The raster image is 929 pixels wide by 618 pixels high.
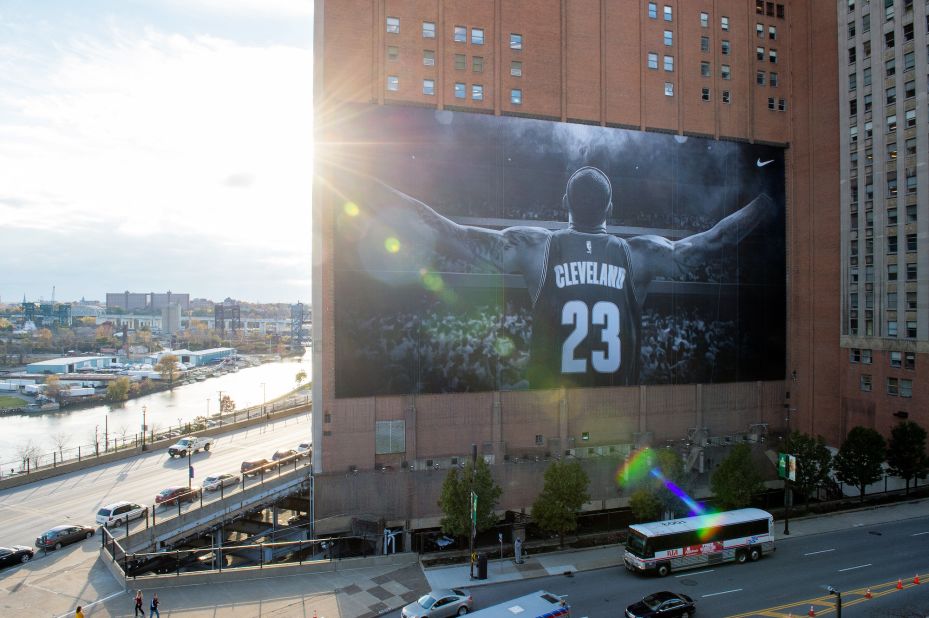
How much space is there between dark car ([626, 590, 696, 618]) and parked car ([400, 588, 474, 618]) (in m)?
6.23

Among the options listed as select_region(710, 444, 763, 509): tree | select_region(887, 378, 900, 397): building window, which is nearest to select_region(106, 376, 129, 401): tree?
select_region(710, 444, 763, 509): tree

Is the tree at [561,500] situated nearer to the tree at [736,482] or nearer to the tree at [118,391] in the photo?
the tree at [736,482]

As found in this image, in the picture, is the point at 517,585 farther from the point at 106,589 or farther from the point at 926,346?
the point at 926,346

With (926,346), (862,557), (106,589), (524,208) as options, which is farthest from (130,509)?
(926,346)

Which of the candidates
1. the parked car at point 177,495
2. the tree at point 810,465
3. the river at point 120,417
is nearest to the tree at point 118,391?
the river at point 120,417

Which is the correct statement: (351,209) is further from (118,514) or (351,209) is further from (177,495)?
(118,514)

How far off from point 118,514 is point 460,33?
125 feet

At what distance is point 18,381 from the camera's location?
416 feet

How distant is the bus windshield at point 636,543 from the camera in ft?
82.9

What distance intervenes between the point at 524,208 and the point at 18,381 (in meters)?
138

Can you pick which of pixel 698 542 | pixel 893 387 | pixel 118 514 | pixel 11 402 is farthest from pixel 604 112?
pixel 11 402

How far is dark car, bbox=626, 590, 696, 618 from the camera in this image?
2036 centimetres

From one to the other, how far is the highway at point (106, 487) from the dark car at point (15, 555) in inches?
27.7

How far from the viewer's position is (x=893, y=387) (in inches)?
1603
